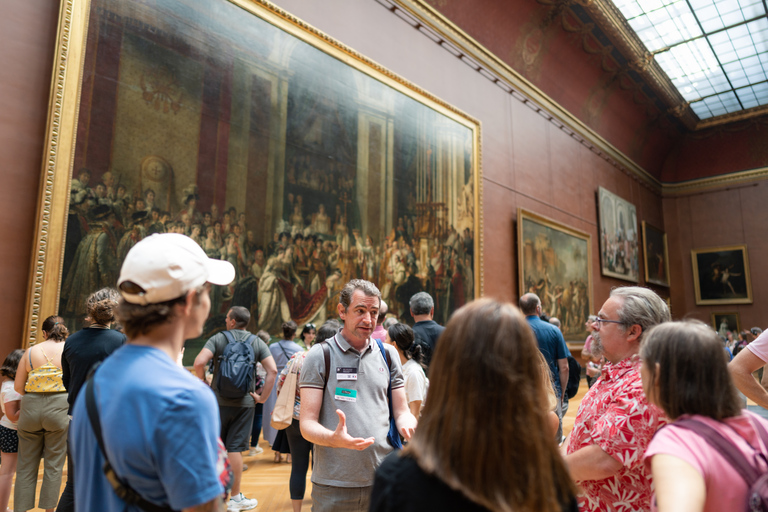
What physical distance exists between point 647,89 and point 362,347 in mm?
18758

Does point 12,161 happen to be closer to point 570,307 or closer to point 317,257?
point 317,257

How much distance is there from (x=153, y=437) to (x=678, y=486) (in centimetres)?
130

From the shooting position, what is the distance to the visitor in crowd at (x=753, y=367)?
9.00ft

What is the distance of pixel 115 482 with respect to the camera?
4.01 feet

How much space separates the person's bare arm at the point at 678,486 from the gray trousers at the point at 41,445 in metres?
4.37

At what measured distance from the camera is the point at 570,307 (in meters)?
13.7

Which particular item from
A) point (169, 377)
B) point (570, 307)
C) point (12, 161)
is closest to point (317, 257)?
point (12, 161)

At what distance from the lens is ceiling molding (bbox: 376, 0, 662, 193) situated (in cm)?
987

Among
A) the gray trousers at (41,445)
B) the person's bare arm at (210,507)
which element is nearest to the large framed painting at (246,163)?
the gray trousers at (41,445)

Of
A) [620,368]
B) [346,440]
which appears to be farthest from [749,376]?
[346,440]

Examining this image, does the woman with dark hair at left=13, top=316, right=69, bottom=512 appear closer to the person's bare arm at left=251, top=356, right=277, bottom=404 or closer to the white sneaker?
the white sneaker

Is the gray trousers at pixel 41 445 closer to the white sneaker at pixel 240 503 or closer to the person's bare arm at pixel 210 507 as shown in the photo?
the white sneaker at pixel 240 503

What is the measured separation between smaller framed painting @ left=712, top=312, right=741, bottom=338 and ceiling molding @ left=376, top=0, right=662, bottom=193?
24.8ft

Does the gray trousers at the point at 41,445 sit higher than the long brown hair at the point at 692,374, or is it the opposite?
the long brown hair at the point at 692,374
